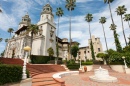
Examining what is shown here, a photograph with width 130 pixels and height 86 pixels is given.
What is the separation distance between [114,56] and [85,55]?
37229mm

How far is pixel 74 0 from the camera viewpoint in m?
41.6

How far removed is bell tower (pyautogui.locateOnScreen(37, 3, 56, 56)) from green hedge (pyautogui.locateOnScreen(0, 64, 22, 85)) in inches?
1377

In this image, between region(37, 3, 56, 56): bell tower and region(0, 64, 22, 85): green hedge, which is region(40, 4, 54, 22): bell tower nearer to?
region(37, 3, 56, 56): bell tower

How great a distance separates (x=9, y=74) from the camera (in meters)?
6.16

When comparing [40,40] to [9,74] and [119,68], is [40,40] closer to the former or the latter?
[119,68]

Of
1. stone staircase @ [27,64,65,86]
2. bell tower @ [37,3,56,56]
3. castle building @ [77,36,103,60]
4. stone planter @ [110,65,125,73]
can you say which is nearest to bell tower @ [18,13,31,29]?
bell tower @ [37,3,56,56]

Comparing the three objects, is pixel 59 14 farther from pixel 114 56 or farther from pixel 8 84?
pixel 8 84

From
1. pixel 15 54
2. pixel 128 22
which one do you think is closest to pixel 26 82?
pixel 15 54

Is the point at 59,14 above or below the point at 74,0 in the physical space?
below

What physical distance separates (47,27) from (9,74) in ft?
135

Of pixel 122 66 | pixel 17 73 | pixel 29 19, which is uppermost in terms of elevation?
pixel 29 19

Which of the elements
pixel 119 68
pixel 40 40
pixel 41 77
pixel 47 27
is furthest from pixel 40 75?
pixel 47 27

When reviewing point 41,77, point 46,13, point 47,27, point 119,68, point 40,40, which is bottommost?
point 119,68

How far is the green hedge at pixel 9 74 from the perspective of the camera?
5788 millimetres
